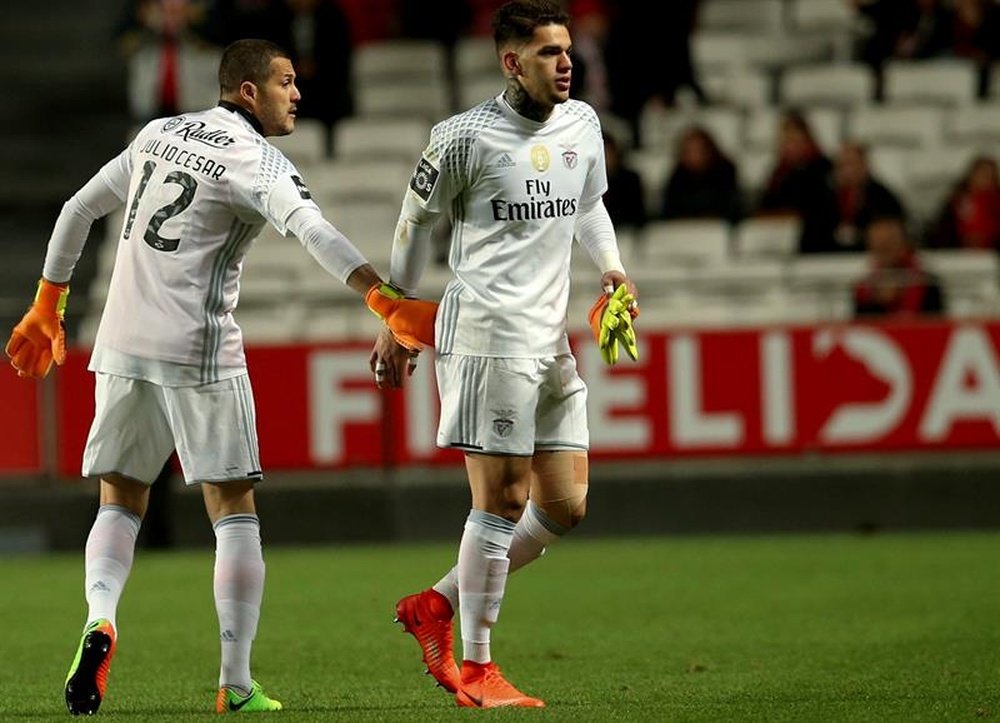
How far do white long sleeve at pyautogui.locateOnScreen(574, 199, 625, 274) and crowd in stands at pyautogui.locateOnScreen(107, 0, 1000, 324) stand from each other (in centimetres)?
672

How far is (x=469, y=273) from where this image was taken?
6660 mm

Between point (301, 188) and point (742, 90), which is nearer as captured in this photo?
point (301, 188)

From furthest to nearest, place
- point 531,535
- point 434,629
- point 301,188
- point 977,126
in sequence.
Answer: point 977,126, point 531,535, point 434,629, point 301,188

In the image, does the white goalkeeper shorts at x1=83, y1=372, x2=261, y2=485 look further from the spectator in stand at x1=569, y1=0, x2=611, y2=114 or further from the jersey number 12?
the spectator in stand at x1=569, y1=0, x2=611, y2=114

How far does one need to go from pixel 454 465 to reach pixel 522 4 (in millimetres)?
7193

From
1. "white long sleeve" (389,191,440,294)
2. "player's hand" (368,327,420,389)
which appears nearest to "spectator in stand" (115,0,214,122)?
"white long sleeve" (389,191,440,294)

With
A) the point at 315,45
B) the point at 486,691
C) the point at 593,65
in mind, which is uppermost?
the point at 315,45

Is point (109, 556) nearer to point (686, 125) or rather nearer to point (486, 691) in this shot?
point (486, 691)

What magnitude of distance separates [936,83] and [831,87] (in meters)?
0.78

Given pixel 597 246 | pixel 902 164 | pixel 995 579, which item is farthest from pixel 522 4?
pixel 902 164

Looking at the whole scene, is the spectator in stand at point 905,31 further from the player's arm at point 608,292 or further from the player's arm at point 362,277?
the player's arm at point 362,277

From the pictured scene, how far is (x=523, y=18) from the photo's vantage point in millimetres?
6633

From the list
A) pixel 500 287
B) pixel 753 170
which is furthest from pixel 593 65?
pixel 500 287

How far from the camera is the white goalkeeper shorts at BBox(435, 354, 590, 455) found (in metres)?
6.60
